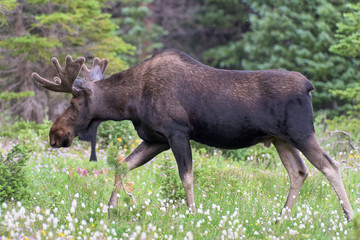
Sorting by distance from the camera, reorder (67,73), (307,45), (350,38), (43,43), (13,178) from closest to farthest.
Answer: (13,178)
(67,73)
(350,38)
(43,43)
(307,45)

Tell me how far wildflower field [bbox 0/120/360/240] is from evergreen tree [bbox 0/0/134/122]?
4140 mm

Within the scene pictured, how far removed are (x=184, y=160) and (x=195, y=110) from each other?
1.85 feet

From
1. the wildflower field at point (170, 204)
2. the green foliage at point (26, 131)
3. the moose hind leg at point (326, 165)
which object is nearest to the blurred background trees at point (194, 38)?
the green foliage at point (26, 131)

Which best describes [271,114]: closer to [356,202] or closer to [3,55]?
[356,202]

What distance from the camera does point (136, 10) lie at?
24094 mm

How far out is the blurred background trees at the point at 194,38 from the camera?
1280 cm

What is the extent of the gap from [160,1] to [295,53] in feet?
36.9

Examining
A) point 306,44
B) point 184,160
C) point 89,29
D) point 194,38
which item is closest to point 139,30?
point 194,38

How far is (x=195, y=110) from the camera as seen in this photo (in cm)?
577

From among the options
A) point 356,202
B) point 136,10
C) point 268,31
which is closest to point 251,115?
point 356,202

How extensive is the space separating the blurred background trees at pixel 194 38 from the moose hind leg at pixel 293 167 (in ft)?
15.0

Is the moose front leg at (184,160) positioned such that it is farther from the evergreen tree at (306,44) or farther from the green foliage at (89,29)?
the evergreen tree at (306,44)

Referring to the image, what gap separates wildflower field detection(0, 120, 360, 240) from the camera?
4.52m

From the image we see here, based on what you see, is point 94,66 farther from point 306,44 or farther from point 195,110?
point 306,44
